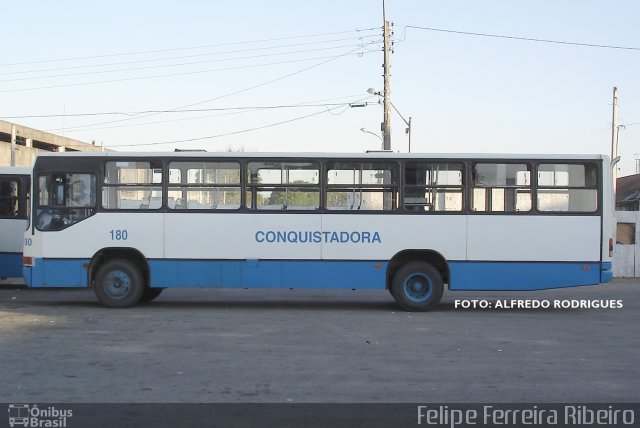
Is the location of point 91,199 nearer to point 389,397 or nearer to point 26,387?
point 26,387

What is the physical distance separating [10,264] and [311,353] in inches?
425

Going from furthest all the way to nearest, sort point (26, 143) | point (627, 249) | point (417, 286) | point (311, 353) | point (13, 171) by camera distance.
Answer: point (26, 143) < point (627, 249) < point (13, 171) < point (417, 286) < point (311, 353)

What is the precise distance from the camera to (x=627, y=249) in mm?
24484

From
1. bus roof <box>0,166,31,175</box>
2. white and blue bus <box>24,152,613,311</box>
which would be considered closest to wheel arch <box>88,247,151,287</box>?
white and blue bus <box>24,152,613,311</box>

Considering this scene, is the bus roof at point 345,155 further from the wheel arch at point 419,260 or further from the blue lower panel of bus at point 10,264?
the blue lower panel of bus at point 10,264

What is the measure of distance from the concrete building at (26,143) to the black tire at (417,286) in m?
32.9

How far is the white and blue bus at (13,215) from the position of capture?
17.7 metres

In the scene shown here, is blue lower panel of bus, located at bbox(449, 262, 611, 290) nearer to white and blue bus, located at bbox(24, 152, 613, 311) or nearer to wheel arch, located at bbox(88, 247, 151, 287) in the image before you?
white and blue bus, located at bbox(24, 152, 613, 311)

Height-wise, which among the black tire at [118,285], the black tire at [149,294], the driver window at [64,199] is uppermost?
the driver window at [64,199]

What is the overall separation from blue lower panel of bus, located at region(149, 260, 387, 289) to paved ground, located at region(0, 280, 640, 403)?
0.59 metres

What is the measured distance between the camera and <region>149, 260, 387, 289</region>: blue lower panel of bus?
1412cm

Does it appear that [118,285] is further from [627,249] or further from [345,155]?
[627,249]
